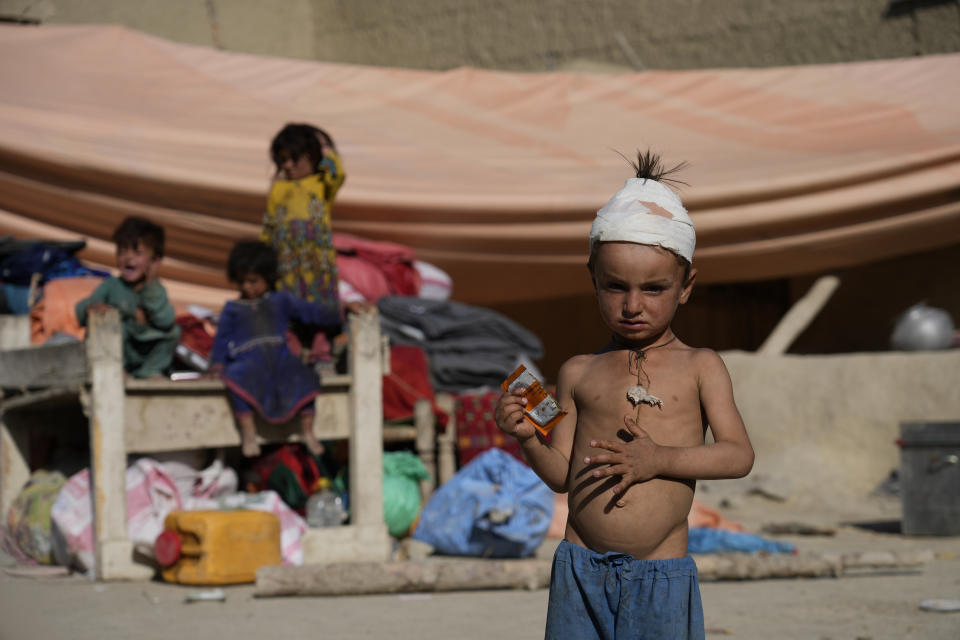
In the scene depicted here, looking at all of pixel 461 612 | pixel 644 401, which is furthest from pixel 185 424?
pixel 644 401

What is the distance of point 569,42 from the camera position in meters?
10.8

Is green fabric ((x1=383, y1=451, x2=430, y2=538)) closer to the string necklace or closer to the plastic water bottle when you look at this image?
the plastic water bottle

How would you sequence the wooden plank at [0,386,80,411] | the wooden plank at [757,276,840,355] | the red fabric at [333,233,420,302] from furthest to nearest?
the wooden plank at [757,276,840,355], the red fabric at [333,233,420,302], the wooden plank at [0,386,80,411]

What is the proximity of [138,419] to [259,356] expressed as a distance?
1.73ft

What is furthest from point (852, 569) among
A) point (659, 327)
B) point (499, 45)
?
point (499, 45)

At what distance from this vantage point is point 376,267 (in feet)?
21.2

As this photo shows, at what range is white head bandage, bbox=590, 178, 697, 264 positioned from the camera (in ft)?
6.63

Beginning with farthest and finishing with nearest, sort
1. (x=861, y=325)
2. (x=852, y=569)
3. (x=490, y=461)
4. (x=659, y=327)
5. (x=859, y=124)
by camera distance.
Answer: (x=861, y=325) → (x=859, y=124) → (x=490, y=461) → (x=852, y=569) → (x=659, y=327)

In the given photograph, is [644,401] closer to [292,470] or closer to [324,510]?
[324,510]

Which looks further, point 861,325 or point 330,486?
point 861,325

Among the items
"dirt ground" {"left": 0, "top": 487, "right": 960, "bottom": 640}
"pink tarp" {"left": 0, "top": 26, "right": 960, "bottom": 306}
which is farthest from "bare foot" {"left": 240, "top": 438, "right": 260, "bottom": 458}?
"pink tarp" {"left": 0, "top": 26, "right": 960, "bottom": 306}

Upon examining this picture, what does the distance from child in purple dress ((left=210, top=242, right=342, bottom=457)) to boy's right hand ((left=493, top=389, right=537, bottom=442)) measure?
2.71 meters

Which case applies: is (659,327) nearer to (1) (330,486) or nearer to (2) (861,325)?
(1) (330,486)

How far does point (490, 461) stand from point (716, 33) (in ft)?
20.4
